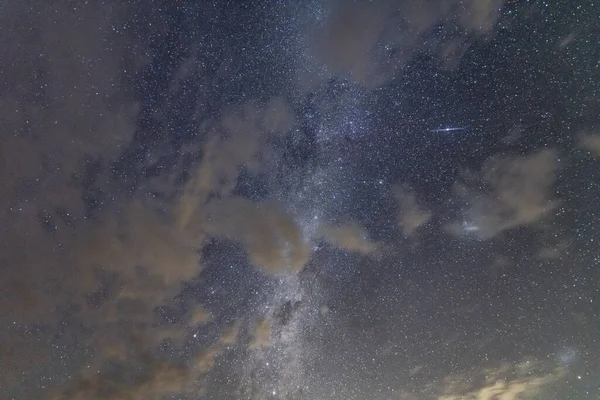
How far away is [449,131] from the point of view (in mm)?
11633

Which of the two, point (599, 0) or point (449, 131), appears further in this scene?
point (449, 131)

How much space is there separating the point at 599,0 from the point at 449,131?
15.4 ft

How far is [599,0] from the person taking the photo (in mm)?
9156
